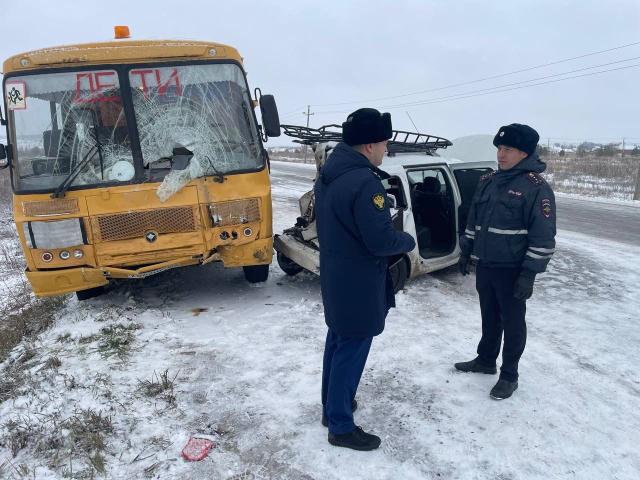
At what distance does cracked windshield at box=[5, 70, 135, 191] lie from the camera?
4.87 m

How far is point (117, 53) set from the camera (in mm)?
4945

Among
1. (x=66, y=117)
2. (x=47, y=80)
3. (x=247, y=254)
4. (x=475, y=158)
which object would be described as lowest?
(x=247, y=254)

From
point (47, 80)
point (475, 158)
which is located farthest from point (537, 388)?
point (47, 80)

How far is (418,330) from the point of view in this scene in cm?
467

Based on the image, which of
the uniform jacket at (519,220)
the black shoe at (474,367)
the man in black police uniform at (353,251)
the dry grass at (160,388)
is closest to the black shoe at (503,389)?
the black shoe at (474,367)

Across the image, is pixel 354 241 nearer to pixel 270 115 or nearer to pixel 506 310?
pixel 506 310

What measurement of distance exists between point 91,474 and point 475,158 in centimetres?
671

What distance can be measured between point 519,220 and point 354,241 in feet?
4.53

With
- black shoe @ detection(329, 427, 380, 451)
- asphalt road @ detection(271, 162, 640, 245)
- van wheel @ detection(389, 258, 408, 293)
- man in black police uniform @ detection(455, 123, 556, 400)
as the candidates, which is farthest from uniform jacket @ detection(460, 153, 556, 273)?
asphalt road @ detection(271, 162, 640, 245)

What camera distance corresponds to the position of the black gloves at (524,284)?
3.22 m

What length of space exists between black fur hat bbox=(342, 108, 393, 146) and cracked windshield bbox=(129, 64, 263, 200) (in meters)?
2.85

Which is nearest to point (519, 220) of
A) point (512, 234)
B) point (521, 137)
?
point (512, 234)

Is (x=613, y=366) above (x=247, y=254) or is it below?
below

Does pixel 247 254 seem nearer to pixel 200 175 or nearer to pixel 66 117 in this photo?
pixel 200 175
